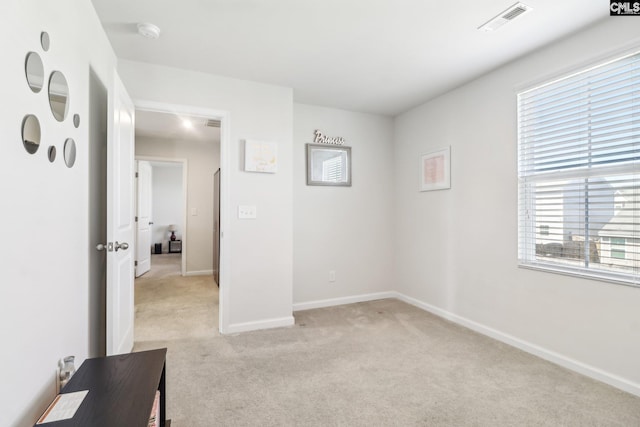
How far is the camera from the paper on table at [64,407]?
1.01 meters

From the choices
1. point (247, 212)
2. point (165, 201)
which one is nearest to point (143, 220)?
point (165, 201)

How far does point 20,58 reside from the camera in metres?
1.10

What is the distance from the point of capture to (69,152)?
1.55 m

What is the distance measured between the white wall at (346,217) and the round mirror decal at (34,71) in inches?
103

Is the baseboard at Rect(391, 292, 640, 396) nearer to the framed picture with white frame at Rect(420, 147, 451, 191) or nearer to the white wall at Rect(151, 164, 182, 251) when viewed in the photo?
the framed picture with white frame at Rect(420, 147, 451, 191)

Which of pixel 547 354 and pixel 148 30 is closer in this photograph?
pixel 148 30

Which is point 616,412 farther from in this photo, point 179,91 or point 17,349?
point 179,91

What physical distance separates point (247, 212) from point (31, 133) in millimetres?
1939

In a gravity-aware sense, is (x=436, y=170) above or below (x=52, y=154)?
above

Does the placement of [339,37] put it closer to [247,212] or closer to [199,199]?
[247,212]

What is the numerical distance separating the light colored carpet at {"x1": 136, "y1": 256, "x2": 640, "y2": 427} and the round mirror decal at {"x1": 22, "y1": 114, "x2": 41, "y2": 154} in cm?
150

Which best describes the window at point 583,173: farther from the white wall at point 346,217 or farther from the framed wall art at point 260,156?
the framed wall art at point 260,156

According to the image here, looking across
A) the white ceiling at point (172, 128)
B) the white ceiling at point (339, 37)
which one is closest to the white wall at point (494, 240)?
the white ceiling at point (339, 37)

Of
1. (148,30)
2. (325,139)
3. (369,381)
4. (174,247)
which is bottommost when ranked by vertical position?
(369,381)
